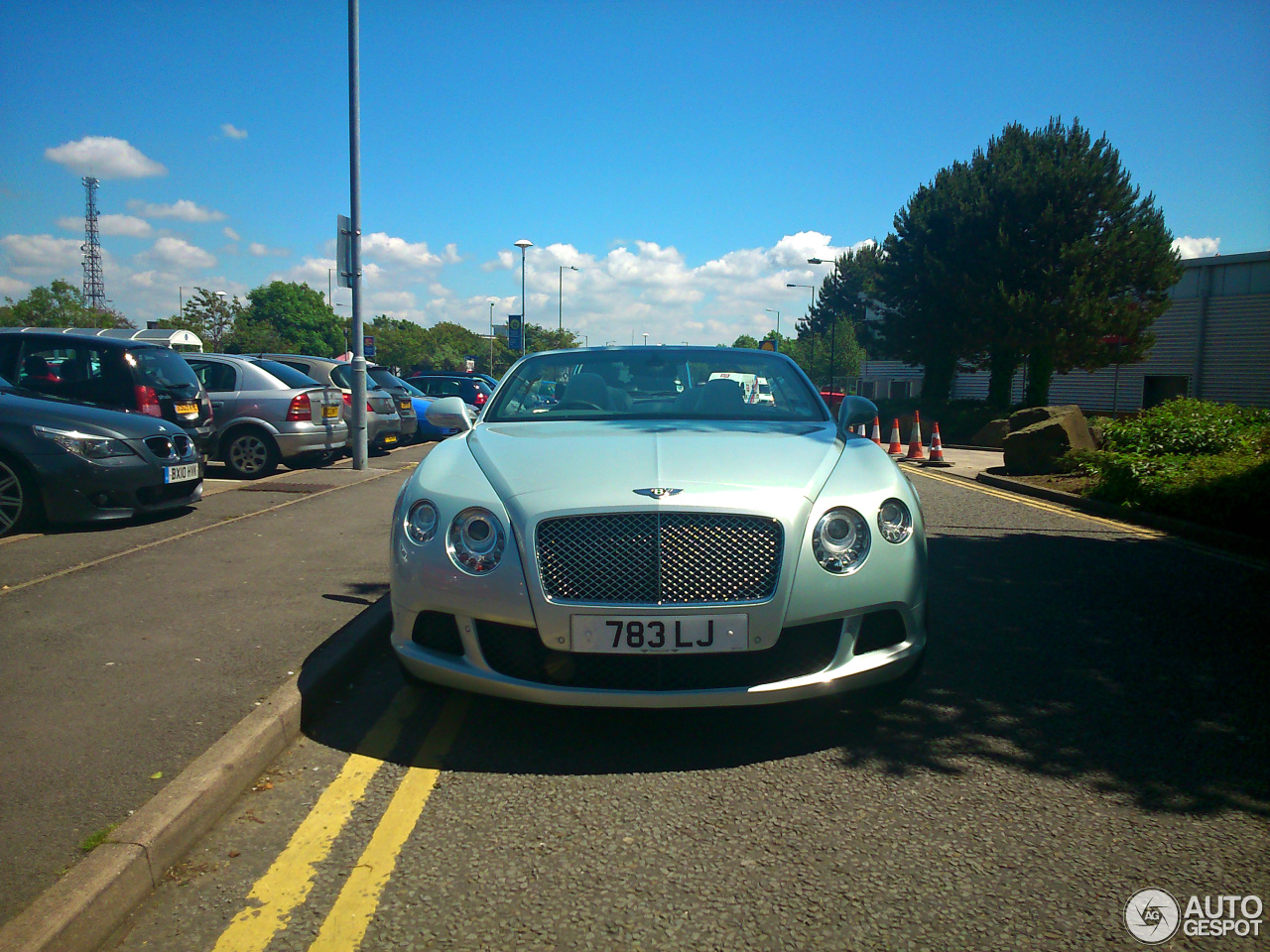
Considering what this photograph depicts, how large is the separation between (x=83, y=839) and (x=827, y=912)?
206 cm

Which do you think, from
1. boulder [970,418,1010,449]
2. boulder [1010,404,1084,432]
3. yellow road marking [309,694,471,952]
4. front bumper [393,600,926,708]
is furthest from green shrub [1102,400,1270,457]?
yellow road marking [309,694,471,952]

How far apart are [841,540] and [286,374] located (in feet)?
35.3

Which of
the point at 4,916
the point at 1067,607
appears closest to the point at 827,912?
the point at 4,916

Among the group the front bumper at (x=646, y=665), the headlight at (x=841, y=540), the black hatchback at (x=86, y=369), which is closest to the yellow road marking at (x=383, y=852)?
the front bumper at (x=646, y=665)

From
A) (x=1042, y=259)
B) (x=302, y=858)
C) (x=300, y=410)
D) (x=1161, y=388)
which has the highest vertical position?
(x=1042, y=259)

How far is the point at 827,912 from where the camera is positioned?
240 cm

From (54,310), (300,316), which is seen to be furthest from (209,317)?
(300,316)

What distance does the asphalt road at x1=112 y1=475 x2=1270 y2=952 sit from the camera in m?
2.36

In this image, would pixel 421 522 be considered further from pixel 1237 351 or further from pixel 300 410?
pixel 1237 351

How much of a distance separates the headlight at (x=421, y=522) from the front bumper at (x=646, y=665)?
0.27 m

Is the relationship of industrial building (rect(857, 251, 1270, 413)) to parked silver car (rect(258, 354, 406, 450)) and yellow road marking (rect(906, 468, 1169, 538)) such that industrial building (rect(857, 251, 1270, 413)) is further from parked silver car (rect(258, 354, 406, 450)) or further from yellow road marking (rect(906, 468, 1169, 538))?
parked silver car (rect(258, 354, 406, 450))

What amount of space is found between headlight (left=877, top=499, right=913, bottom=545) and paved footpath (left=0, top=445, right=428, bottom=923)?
2549mm

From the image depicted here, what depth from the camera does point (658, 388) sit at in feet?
16.7

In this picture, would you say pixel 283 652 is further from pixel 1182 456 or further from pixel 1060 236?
pixel 1060 236
